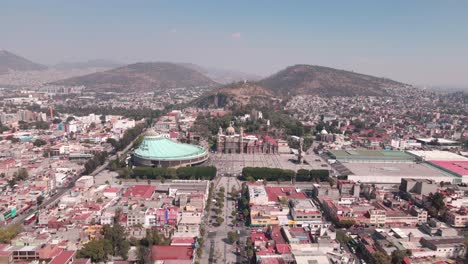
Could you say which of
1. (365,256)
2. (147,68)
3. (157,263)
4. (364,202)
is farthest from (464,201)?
(147,68)

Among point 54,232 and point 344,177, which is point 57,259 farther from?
point 344,177

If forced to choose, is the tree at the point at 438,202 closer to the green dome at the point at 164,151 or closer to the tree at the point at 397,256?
the tree at the point at 397,256

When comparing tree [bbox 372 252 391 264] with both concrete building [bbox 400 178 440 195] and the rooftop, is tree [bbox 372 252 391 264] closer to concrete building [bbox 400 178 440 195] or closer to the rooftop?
concrete building [bbox 400 178 440 195]

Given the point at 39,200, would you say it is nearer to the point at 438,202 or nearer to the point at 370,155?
the point at 438,202

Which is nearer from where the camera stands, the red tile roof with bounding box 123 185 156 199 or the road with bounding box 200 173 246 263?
the road with bounding box 200 173 246 263

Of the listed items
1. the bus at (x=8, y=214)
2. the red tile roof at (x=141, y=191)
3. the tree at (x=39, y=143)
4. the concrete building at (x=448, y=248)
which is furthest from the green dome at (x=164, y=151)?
the concrete building at (x=448, y=248)

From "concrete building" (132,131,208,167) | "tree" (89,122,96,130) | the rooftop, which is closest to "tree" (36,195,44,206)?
"concrete building" (132,131,208,167)
